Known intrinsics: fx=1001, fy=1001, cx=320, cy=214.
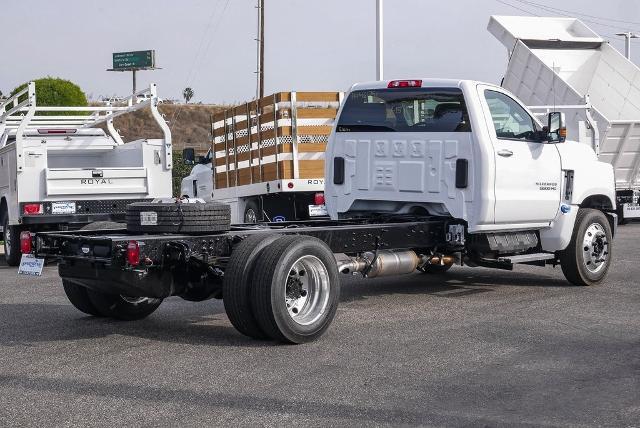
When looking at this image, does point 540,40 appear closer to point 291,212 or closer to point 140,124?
point 291,212

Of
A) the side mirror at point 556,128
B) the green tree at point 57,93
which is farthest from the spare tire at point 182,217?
the green tree at point 57,93

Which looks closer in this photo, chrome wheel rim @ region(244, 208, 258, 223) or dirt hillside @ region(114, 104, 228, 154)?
chrome wheel rim @ region(244, 208, 258, 223)

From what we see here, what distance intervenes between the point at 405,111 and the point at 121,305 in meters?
3.66

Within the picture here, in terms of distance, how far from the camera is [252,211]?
17.4 meters

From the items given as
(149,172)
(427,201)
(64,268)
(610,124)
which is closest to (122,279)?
(64,268)

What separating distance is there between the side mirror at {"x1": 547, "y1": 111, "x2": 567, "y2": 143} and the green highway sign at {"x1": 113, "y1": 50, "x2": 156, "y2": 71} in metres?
70.7

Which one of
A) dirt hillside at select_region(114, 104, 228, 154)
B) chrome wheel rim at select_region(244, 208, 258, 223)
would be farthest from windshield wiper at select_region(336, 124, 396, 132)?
dirt hillside at select_region(114, 104, 228, 154)

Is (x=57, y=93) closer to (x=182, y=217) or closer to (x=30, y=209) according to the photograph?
(x=30, y=209)

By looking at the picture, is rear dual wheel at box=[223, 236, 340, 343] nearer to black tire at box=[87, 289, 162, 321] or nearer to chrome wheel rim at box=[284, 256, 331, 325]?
chrome wheel rim at box=[284, 256, 331, 325]

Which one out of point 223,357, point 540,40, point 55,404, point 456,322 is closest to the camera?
point 55,404

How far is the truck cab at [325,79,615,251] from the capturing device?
1015 cm

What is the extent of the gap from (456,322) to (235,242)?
215 cm

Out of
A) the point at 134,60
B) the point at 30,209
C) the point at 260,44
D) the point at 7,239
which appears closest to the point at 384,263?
the point at 30,209

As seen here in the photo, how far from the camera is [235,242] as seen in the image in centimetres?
828
